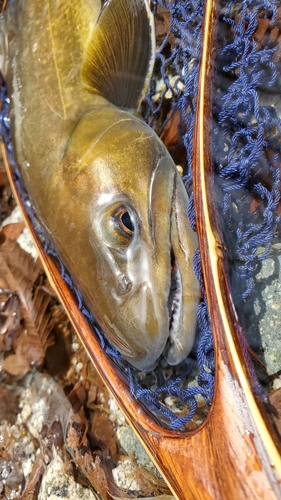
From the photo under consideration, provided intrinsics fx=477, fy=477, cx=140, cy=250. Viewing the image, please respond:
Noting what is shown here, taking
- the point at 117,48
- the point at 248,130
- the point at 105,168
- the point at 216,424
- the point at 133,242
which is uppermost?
the point at 117,48

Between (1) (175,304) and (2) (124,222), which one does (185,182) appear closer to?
(2) (124,222)

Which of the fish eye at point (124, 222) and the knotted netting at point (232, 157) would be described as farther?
the fish eye at point (124, 222)

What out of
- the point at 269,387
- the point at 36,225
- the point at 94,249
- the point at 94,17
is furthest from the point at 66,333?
the point at 94,17

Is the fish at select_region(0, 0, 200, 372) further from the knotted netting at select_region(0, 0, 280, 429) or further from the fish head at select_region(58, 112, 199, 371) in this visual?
the knotted netting at select_region(0, 0, 280, 429)

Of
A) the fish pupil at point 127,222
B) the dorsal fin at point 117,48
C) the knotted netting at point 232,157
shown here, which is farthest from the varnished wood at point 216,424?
the dorsal fin at point 117,48

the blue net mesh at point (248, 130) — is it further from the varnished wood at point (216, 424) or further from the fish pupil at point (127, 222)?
the fish pupil at point (127, 222)

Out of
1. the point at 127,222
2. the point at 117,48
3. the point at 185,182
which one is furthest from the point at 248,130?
the point at 117,48
